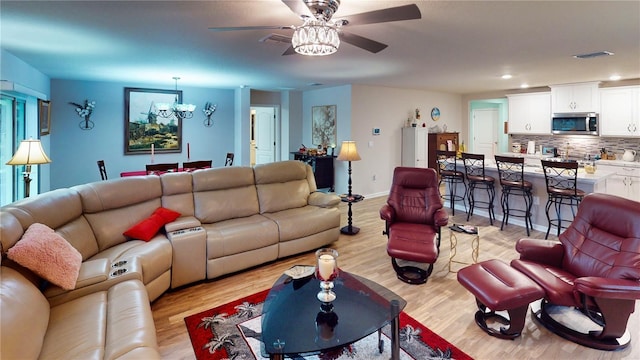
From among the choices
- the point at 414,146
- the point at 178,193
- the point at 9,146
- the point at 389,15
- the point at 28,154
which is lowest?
the point at 178,193

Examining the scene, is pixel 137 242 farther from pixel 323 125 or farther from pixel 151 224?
pixel 323 125

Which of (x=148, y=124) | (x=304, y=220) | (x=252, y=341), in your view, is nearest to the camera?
(x=252, y=341)

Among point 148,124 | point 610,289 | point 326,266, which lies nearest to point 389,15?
point 326,266

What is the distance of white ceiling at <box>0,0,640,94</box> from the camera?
250cm

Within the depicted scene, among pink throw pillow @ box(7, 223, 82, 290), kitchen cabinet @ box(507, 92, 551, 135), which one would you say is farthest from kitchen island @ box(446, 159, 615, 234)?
pink throw pillow @ box(7, 223, 82, 290)

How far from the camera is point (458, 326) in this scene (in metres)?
2.61

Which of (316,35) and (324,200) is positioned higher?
(316,35)

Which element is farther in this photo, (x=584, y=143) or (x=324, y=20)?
(x=584, y=143)

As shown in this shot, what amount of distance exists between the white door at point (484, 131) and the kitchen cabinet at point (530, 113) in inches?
77.3

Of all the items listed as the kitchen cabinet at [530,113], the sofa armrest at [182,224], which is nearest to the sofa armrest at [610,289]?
the sofa armrest at [182,224]

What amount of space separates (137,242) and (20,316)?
4.79 feet

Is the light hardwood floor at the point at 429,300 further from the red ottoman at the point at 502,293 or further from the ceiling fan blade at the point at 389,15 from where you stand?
the ceiling fan blade at the point at 389,15

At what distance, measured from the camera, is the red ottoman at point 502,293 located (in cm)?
230

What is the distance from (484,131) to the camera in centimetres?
990
